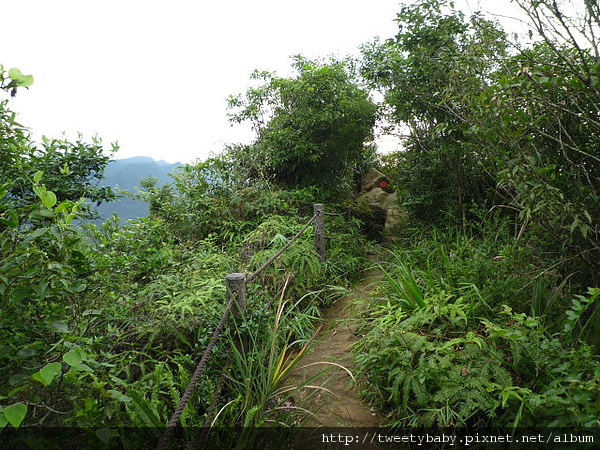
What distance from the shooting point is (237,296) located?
9.34ft

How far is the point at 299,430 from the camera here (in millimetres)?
2334

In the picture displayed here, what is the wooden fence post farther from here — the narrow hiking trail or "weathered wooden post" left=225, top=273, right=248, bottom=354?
the narrow hiking trail

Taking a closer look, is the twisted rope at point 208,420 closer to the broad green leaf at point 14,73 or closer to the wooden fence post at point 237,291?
the wooden fence post at point 237,291

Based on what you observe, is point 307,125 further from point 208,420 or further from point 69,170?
point 208,420

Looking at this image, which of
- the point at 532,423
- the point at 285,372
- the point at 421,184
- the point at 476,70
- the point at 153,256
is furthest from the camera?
the point at 421,184

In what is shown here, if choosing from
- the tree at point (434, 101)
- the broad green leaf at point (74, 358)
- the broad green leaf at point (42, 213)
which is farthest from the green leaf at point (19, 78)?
the tree at point (434, 101)

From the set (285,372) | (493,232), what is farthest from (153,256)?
(493,232)

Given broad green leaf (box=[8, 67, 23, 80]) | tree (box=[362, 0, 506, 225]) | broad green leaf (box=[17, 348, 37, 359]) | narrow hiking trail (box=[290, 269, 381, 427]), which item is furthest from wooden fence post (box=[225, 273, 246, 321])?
tree (box=[362, 0, 506, 225])

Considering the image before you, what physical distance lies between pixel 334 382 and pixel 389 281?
1.24 metres

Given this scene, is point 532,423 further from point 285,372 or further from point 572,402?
point 285,372

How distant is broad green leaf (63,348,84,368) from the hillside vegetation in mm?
11

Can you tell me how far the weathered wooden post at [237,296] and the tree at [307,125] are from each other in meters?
4.63

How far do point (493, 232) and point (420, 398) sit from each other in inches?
121

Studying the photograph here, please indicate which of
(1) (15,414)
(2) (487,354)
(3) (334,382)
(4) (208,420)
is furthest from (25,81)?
(2) (487,354)
